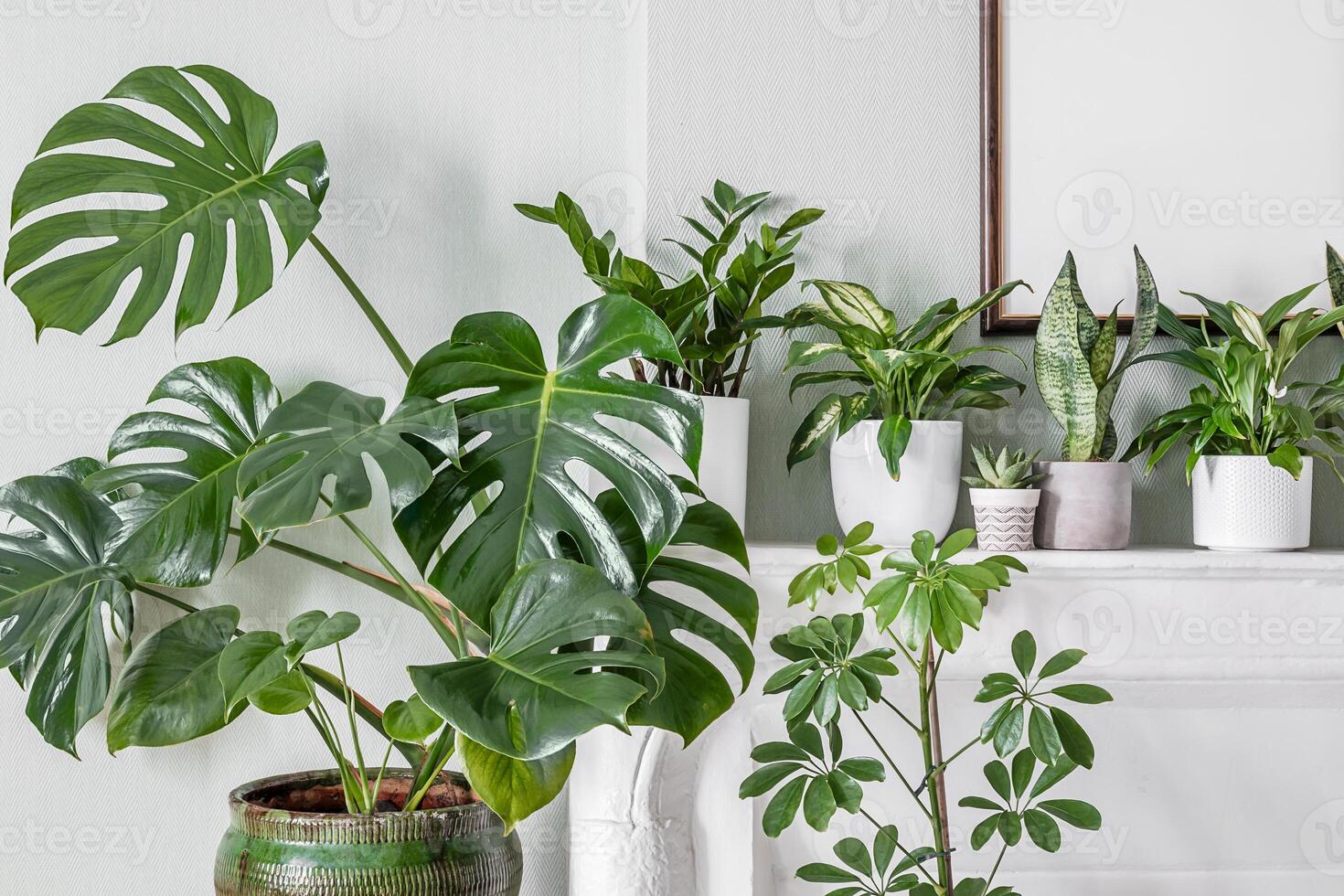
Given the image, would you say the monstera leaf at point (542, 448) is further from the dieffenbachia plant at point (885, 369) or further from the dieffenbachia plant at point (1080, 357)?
the dieffenbachia plant at point (1080, 357)

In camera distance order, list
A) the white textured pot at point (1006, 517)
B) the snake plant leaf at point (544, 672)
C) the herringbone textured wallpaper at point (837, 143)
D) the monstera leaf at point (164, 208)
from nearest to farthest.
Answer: the snake plant leaf at point (544, 672), the monstera leaf at point (164, 208), the white textured pot at point (1006, 517), the herringbone textured wallpaper at point (837, 143)

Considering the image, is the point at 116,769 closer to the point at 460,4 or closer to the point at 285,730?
the point at 285,730

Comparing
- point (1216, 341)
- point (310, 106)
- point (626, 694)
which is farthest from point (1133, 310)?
point (310, 106)

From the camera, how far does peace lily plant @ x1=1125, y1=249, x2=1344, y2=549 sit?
132 centimetres

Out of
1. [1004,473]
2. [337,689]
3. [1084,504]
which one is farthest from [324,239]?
[1084,504]

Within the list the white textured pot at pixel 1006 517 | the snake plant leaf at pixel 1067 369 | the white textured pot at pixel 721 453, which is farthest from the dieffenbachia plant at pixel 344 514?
the snake plant leaf at pixel 1067 369

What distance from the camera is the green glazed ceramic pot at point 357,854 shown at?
1.11 meters

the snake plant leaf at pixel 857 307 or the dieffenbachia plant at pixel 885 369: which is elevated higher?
the snake plant leaf at pixel 857 307

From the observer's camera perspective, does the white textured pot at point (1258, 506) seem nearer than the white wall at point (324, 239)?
Yes

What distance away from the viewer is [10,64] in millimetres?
1515

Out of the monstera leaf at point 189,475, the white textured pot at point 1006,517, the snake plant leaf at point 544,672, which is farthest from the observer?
the white textured pot at point 1006,517

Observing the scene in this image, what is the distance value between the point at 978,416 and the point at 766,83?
583mm

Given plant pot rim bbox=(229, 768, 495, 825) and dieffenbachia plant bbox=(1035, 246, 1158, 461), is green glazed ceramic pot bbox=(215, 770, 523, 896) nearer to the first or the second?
plant pot rim bbox=(229, 768, 495, 825)

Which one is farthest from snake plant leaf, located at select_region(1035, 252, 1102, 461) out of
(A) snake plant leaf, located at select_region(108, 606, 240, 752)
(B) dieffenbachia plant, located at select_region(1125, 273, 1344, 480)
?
(A) snake plant leaf, located at select_region(108, 606, 240, 752)
